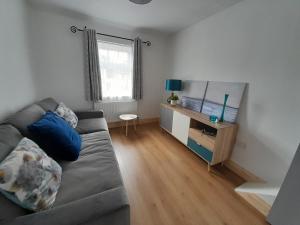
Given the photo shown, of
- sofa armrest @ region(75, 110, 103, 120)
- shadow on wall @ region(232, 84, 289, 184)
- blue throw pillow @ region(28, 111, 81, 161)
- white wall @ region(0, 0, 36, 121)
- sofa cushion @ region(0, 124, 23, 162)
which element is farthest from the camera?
sofa armrest @ region(75, 110, 103, 120)

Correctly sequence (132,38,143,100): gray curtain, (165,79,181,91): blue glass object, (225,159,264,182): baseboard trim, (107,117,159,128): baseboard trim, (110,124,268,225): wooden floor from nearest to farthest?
(110,124,268,225): wooden floor < (225,159,264,182): baseboard trim < (165,79,181,91): blue glass object < (132,38,143,100): gray curtain < (107,117,159,128): baseboard trim

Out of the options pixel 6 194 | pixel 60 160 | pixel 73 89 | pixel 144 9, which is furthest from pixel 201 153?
pixel 73 89

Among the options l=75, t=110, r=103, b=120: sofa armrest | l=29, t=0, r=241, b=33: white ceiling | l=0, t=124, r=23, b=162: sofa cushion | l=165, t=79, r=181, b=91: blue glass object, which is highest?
l=29, t=0, r=241, b=33: white ceiling

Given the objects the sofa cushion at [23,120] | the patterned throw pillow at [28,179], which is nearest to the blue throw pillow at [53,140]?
the sofa cushion at [23,120]

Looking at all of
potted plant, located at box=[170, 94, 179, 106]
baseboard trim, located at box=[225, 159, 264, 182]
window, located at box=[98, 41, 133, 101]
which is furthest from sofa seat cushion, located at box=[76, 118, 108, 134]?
baseboard trim, located at box=[225, 159, 264, 182]

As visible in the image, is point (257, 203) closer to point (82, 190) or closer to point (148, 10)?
point (82, 190)

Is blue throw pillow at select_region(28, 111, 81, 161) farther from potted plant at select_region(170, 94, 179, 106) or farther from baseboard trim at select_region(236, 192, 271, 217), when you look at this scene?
potted plant at select_region(170, 94, 179, 106)

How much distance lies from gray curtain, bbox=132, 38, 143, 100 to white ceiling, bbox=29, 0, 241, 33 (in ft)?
1.58

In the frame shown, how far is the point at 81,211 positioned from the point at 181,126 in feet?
6.80

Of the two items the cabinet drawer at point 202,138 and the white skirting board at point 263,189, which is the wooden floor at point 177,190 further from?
the cabinet drawer at point 202,138

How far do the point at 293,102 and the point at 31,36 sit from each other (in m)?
3.91

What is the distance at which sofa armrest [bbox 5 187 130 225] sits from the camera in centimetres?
68

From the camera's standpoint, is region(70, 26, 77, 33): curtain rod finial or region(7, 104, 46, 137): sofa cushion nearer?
region(7, 104, 46, 137): sofa cushion

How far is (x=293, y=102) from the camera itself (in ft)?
4.80
